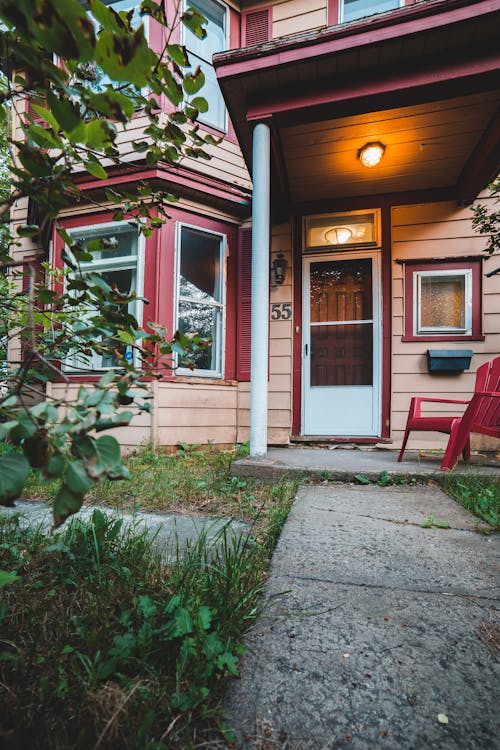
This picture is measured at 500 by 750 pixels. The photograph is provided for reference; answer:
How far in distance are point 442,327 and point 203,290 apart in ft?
9.26

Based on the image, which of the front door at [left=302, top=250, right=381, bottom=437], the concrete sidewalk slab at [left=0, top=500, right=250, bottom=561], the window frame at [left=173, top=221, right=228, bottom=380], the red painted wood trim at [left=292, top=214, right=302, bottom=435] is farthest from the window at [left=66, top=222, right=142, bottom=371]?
the concrete sidewalk slab at [left=0, top=500, right=250, bottom=561]

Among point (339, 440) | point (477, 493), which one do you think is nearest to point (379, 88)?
point (477, 493)

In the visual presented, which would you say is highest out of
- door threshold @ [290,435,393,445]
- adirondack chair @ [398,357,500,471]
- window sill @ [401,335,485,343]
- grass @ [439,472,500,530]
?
window sill @ [401,335,485,343]

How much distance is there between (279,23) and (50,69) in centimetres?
589

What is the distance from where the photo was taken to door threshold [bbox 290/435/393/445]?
14.0 ft

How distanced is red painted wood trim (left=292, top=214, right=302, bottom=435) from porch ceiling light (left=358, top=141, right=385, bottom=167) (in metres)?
1.06

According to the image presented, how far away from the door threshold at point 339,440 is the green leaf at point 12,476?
159 inches

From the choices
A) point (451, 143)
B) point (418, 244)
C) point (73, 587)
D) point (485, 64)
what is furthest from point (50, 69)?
point (418, 244)

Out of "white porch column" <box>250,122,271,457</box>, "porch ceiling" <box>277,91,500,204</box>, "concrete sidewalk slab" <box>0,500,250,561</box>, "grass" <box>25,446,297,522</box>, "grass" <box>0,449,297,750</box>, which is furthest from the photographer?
"porch ceiling" <box>277,91,500,204</box>

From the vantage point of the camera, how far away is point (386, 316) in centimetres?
443

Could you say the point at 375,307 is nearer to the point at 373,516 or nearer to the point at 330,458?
the point at 330,458

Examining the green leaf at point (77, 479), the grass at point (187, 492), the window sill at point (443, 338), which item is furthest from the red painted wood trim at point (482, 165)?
the green leaf at point (77, 479)

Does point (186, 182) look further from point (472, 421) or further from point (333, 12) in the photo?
point (472, 421)

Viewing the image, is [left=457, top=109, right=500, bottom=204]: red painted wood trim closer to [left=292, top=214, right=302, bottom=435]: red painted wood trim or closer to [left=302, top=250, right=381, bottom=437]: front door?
[left=302, top=250, right=381, bottom=437]: front door
